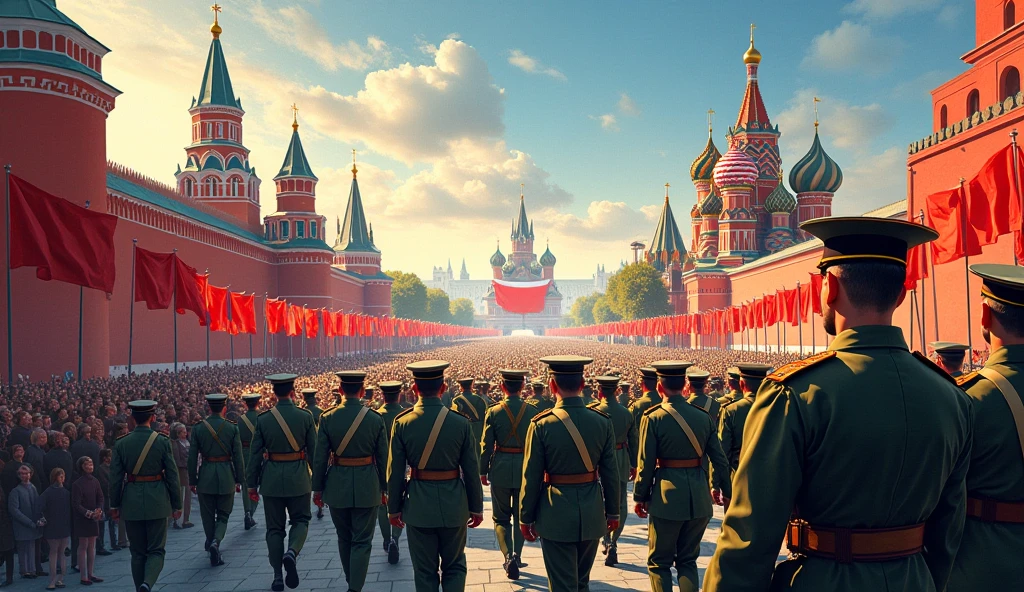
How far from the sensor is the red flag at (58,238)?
1381 centimetres

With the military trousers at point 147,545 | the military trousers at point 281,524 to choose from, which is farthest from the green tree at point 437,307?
the military trousers at point 147,545

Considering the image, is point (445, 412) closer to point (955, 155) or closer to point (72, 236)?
point (72, 236)

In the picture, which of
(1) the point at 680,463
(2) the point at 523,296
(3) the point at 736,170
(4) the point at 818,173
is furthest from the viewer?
(2) the point at 523,296

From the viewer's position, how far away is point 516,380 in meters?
7.29

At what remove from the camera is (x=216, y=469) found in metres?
7.45

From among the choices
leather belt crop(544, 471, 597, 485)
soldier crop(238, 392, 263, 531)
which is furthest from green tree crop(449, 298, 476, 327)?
leather belt crop(544, 471, 597, 485)

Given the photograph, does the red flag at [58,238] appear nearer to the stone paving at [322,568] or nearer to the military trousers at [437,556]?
the stone paving at [322,568]

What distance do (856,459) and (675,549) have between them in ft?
12.7

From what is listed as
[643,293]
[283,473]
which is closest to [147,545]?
[283,473]

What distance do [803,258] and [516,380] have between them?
36862mm

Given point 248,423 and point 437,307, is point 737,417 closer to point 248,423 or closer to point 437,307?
point 248,423

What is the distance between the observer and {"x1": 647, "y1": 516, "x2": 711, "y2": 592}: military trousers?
5473 mm

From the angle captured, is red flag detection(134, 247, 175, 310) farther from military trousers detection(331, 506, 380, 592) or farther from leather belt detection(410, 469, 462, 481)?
leather belt detection(410, 469, 462, 481)

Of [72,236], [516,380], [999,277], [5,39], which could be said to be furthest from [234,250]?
[999,277]
